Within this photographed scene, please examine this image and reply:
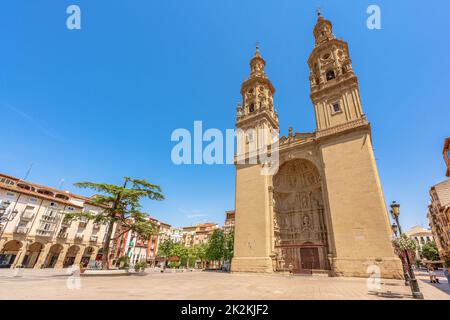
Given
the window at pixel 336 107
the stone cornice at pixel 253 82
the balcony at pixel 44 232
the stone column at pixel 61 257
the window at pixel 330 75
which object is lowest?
the stone column at pixel 61 257

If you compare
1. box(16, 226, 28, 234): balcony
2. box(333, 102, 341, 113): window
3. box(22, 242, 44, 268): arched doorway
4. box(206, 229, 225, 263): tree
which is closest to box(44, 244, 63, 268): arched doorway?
box(22, 242, 44, 268): arched doorway

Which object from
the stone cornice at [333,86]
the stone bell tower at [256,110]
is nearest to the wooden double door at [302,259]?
the stone bell tower at [256,110]

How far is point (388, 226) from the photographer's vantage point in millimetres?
17219

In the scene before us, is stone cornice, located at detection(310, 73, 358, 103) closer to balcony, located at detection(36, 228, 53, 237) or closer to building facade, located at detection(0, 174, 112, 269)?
building facade, located at detection(0, 174, 112, 269)

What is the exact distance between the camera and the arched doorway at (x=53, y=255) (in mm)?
34069

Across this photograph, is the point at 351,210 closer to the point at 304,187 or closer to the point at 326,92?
the point at 304,187

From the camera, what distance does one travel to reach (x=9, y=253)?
30.6 metres

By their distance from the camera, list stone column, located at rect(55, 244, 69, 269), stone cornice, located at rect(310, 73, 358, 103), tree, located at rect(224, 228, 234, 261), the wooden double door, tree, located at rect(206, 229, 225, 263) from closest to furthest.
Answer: the wooden double door, stone cornice, located at rect(310, 73, 358, 103), stone column, located at rect(55, 244, 69, 269), tree, located at rect(224, 228, 234, 261), tree, located at rect(206, 229, 225, 263)

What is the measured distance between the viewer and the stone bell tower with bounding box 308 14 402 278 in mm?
17188

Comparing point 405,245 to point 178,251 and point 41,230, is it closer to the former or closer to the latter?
point 178,251

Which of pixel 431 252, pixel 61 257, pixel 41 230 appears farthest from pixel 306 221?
pixel 431 252

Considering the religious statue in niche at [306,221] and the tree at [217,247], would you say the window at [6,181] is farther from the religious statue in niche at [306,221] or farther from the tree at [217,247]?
the religious statue in niche at [306,221]
